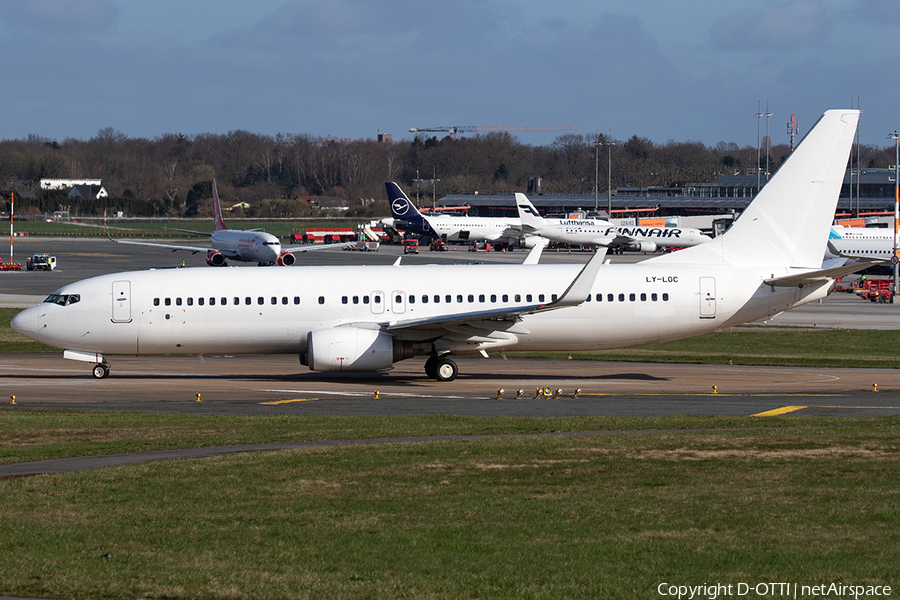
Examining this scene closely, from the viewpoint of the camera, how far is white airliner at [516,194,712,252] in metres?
121

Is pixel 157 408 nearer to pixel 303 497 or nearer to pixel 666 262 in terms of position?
pixel 303 497

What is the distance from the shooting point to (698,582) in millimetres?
10289

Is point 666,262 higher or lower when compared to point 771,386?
higher

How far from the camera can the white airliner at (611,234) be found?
121 metres

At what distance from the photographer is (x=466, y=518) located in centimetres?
1348

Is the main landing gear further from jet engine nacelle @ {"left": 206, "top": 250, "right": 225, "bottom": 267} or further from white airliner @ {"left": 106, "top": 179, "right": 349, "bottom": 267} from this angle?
jet engine nacelle @ {"left": 206, "top": 250, "right": 225, "bottom": 267}

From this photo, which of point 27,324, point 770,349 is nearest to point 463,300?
point 27,324

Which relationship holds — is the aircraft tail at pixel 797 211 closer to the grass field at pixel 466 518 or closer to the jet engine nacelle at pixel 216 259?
the grass field at pixel 466 518

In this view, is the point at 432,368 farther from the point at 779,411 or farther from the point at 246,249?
the point at 246,249

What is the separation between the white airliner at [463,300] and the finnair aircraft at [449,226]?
89644mm

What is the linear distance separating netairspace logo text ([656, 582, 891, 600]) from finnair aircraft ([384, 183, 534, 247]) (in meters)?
114

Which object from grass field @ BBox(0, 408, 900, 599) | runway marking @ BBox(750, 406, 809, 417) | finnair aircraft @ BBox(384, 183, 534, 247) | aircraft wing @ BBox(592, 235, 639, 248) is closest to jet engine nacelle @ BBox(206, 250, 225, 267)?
finnair aircraft @ BBox(384, 183, 534, 247)

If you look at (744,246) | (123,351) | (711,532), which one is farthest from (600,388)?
(711,532)

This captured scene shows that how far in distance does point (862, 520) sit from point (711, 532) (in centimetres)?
238
